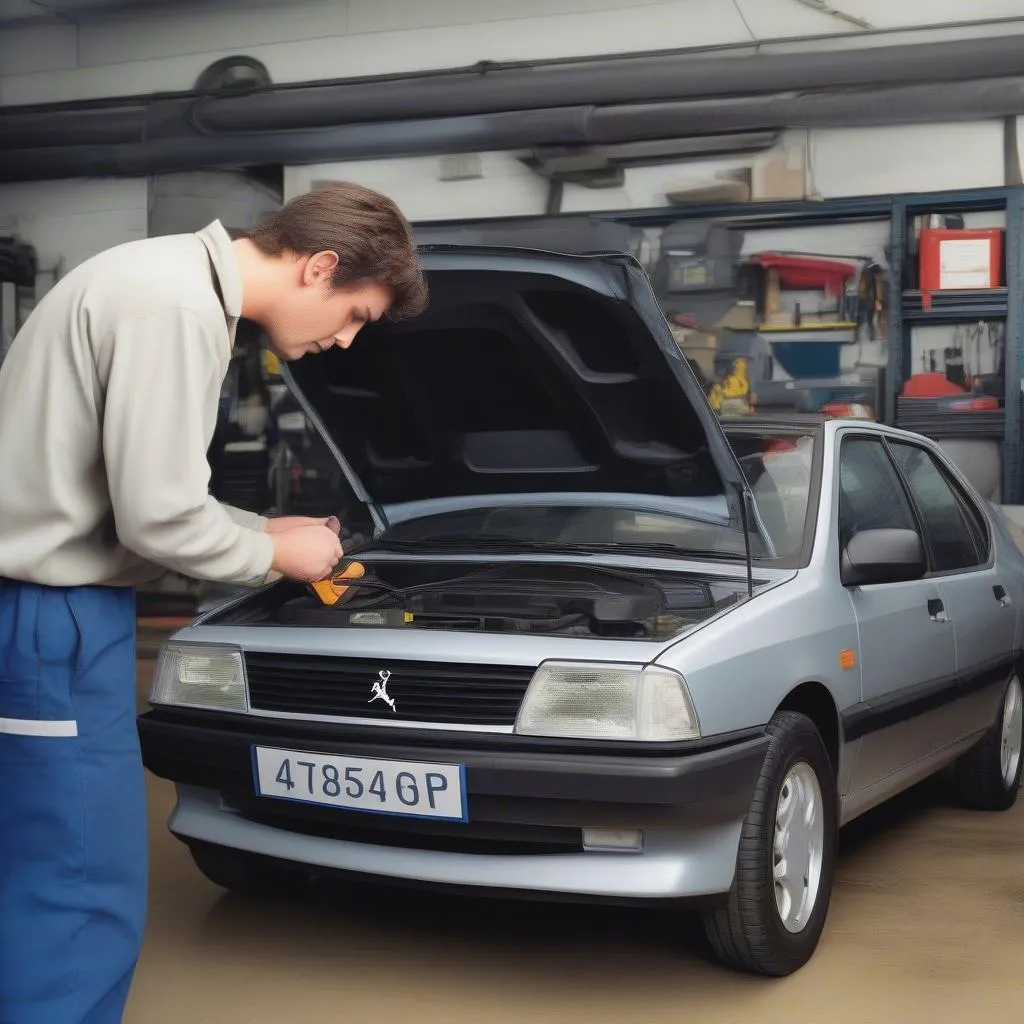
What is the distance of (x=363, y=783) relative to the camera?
300 centimetres

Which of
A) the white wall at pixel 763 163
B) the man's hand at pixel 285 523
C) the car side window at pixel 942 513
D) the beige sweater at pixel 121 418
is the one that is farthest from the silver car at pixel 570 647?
the white wall at pixel 763 163

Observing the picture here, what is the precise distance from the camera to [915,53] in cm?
815

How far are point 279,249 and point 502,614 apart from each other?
4.24ft

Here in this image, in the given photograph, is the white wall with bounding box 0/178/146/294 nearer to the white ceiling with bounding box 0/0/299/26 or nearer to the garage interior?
the garage interior

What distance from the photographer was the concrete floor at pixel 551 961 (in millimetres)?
3086

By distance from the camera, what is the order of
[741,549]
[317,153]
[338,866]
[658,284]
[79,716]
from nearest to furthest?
[79,716], [338,866], [741,549], [658,284], [317,153]

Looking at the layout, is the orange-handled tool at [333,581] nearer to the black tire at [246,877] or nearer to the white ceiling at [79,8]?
the black tire at [246,877]

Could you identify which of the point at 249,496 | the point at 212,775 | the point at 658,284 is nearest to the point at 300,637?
the point at 212,775

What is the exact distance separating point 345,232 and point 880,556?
2013mm

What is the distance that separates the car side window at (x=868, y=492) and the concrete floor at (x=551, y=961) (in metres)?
1.03

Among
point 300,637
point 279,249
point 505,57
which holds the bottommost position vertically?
point 300,637

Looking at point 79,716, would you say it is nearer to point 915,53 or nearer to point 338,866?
point 338,866

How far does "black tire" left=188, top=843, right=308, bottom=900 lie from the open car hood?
3.69 feet

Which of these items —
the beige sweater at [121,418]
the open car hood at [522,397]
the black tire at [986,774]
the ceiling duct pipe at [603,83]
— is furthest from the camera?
the ceiling duct pipe at [603,83]
